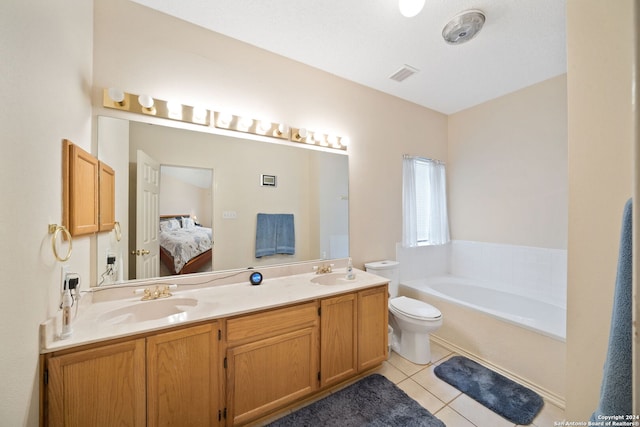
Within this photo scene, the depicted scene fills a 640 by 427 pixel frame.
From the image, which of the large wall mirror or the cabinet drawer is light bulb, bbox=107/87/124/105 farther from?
the cabinet drawer

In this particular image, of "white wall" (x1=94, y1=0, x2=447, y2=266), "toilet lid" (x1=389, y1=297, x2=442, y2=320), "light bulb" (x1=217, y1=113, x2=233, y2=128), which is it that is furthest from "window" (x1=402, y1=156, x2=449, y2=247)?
"light bulb" (x1=217, y1=113, x2=233, y2=128)

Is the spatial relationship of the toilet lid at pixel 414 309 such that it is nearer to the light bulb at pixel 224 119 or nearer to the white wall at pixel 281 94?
the white wall at pixel 281 94

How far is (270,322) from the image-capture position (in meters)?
1.40

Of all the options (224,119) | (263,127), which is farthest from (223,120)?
(263,127)

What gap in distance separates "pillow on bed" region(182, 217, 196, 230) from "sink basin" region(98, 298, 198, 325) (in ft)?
1.70

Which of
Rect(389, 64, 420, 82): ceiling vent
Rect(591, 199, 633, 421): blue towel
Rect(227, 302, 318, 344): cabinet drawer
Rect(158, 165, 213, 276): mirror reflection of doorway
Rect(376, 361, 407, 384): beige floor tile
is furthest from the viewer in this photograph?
Rect(389, 64, 420, 82): ceiling vent

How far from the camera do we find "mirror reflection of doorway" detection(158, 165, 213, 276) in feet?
5.31

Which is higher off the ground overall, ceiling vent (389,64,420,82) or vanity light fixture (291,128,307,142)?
ceiling vent (389,64,420,82)

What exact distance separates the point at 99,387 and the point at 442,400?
6.87 feet

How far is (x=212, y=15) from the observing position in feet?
5.32

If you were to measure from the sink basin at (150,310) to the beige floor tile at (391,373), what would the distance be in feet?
5.41

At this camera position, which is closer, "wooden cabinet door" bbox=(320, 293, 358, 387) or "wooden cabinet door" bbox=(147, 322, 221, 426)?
"wooden cabinet door" bbox=(147, 322, 221, 426)

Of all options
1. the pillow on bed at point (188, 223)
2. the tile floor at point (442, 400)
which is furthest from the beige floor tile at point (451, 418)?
the pillow on bed at point (188, 223)

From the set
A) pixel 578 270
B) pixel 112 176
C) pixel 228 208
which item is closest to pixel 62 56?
pixel 112 176
